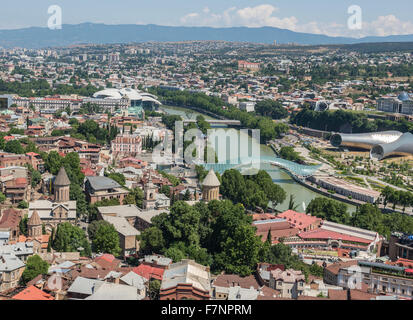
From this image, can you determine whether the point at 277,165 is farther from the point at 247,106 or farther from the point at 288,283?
the point at 247,106

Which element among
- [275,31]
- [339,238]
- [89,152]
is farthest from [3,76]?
[275,31]

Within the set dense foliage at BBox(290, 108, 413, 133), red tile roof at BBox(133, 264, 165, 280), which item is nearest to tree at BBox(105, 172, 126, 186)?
red tile roof at BBox(133, 264, 165, 280)

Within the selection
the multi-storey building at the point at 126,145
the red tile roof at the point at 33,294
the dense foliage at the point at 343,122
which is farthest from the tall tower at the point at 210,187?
the dense foliage at the point at 343,122

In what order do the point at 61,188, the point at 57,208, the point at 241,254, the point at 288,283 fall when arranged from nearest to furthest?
the point at 288,283 → the point at 241,254 → the point at 57,208 → the point at 61,188

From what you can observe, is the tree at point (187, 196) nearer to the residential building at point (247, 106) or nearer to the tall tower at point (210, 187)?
the tall tower at point (210, 187)

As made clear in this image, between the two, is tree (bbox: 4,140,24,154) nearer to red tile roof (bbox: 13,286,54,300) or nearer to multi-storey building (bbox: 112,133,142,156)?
multi-storey building (bbox: 112,133,142,156)

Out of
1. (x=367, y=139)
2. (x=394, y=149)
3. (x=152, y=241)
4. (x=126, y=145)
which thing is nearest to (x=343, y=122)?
(x=367, y=139)
